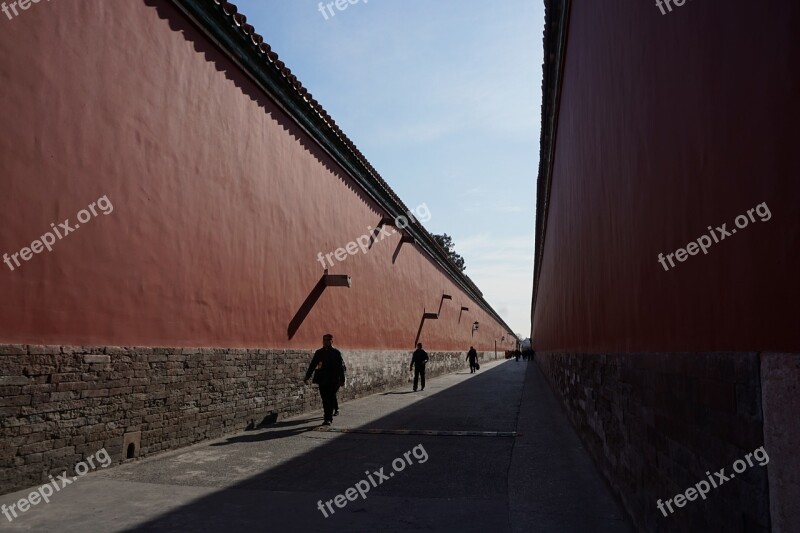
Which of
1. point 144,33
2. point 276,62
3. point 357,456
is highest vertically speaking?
point 276,62

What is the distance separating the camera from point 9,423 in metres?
4.78

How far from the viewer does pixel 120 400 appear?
5.96 metres

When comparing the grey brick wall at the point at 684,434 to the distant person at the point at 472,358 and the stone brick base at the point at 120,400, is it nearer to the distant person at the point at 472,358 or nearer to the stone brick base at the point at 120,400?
the stone brick base at the point at 120,400

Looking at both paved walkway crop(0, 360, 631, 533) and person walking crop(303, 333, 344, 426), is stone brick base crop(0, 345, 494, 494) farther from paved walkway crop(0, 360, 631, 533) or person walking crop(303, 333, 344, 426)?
person walking crop(303, 333, 344, 426)

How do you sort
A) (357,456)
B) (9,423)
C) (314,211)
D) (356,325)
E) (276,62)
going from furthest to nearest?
1. (356,325)
2. (314,211)
3. (276,62)
4. (357,456)
5. (9,423)

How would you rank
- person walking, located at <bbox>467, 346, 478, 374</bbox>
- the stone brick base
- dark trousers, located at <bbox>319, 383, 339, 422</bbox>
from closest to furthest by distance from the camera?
the stone brick base < dark trousers, located at <bbox>319, 383, 339, 422</bbox> < person walking, located at <bbox>467, 346, 478, 374</bbox>

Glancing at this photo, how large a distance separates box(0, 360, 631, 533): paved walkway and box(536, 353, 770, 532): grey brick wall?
0.57 meters

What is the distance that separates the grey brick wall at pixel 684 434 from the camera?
6.57 feet

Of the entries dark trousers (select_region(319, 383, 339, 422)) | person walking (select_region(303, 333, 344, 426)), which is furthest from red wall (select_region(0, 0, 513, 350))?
dark trousers (select_region(319, 383, 339, 422))

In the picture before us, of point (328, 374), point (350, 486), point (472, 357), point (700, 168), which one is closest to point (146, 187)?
point (350, 486)

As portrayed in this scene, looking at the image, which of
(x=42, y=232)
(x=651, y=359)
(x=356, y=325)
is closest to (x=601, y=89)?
(x=651, y=359)

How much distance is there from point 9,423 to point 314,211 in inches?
277

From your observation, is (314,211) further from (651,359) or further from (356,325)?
(651,359)

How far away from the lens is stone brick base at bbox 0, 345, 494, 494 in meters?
4.89
